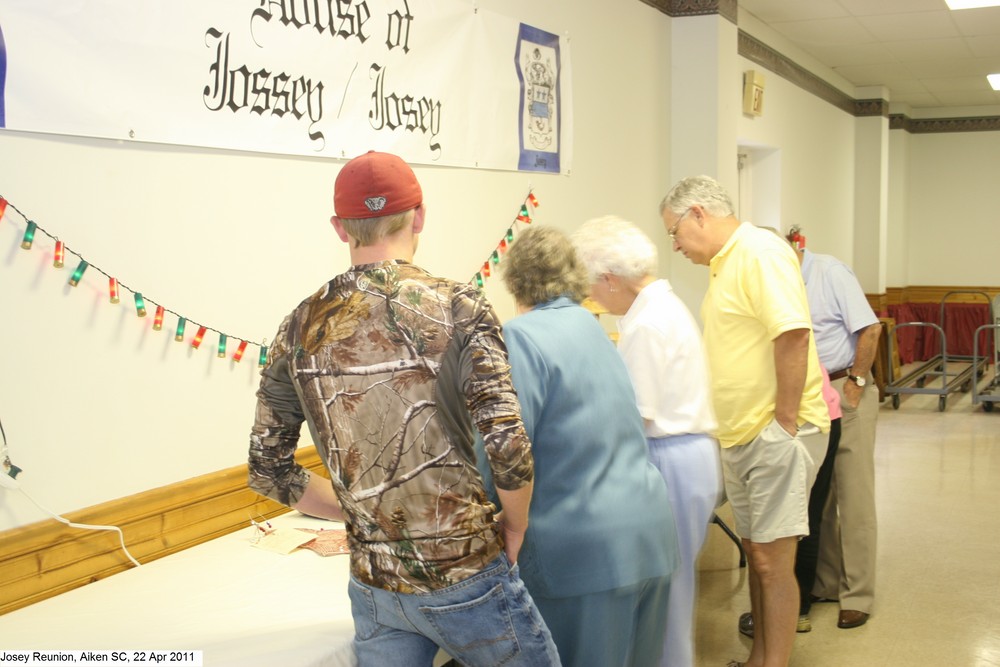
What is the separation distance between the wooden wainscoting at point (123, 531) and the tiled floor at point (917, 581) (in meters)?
1.74

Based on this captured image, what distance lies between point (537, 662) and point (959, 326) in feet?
37.6

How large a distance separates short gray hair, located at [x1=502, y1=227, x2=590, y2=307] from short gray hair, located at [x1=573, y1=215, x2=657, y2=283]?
39cm

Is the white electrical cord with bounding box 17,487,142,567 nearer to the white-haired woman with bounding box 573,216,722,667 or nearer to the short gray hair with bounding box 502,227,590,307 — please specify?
the short gray hair with bounding box 502,227,590,307

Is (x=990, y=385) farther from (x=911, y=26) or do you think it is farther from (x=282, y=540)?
(x=282, y=540)

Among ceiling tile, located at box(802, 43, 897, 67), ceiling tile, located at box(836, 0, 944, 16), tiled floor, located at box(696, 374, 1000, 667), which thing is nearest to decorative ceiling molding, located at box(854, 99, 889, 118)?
ceiling tile, located at box(802, 43, 897, 67)

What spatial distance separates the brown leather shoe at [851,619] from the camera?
354 centimetres

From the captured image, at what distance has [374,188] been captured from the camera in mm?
1505

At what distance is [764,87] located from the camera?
693 cm

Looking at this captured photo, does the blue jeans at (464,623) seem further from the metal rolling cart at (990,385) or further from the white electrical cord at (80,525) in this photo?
the metal rolling cart at (990,385)

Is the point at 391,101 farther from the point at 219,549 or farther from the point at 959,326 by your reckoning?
the point at 959,326

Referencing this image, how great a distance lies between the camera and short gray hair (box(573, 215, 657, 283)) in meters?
2.36

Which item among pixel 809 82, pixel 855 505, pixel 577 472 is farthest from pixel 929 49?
pixel 577 472

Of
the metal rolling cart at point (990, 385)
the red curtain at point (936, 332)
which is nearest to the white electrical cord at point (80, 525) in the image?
the metal rolling cart at point (990, 385)

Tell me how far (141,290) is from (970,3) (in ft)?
20.2
